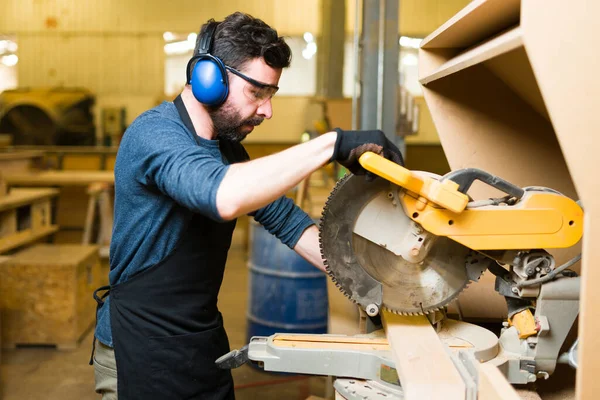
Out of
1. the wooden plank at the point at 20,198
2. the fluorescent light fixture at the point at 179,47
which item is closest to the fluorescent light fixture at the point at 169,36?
the fluorescent light fixture at the point at 179,47

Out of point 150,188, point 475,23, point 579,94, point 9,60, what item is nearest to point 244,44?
point 150,188

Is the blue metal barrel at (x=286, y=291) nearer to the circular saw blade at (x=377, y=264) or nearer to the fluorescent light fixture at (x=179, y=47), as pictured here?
the circular saw blade at (x=377, y=264)

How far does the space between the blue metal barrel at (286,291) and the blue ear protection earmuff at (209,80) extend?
7.20 ft

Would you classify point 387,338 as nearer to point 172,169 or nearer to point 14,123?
point 172,169

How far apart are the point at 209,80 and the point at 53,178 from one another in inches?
216

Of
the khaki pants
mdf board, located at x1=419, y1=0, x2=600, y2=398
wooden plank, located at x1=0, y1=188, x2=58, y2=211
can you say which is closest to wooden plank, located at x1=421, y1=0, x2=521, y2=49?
mdf board, located at x1=419, y1=0, x2=600, y2=398

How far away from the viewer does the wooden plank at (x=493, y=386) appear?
90 cm

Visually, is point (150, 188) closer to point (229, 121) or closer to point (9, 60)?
point (229, 121)

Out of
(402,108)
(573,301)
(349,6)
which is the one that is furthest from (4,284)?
(349,6)

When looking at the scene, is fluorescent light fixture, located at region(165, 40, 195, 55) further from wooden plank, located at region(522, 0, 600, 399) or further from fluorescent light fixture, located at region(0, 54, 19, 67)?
wooden plank, located at region(522, 0, 600, 399)

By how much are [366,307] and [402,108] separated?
96.8 inches

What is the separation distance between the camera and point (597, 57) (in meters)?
0.96

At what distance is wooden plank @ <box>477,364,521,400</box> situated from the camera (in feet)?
2.96

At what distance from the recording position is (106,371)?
5.35 ft
